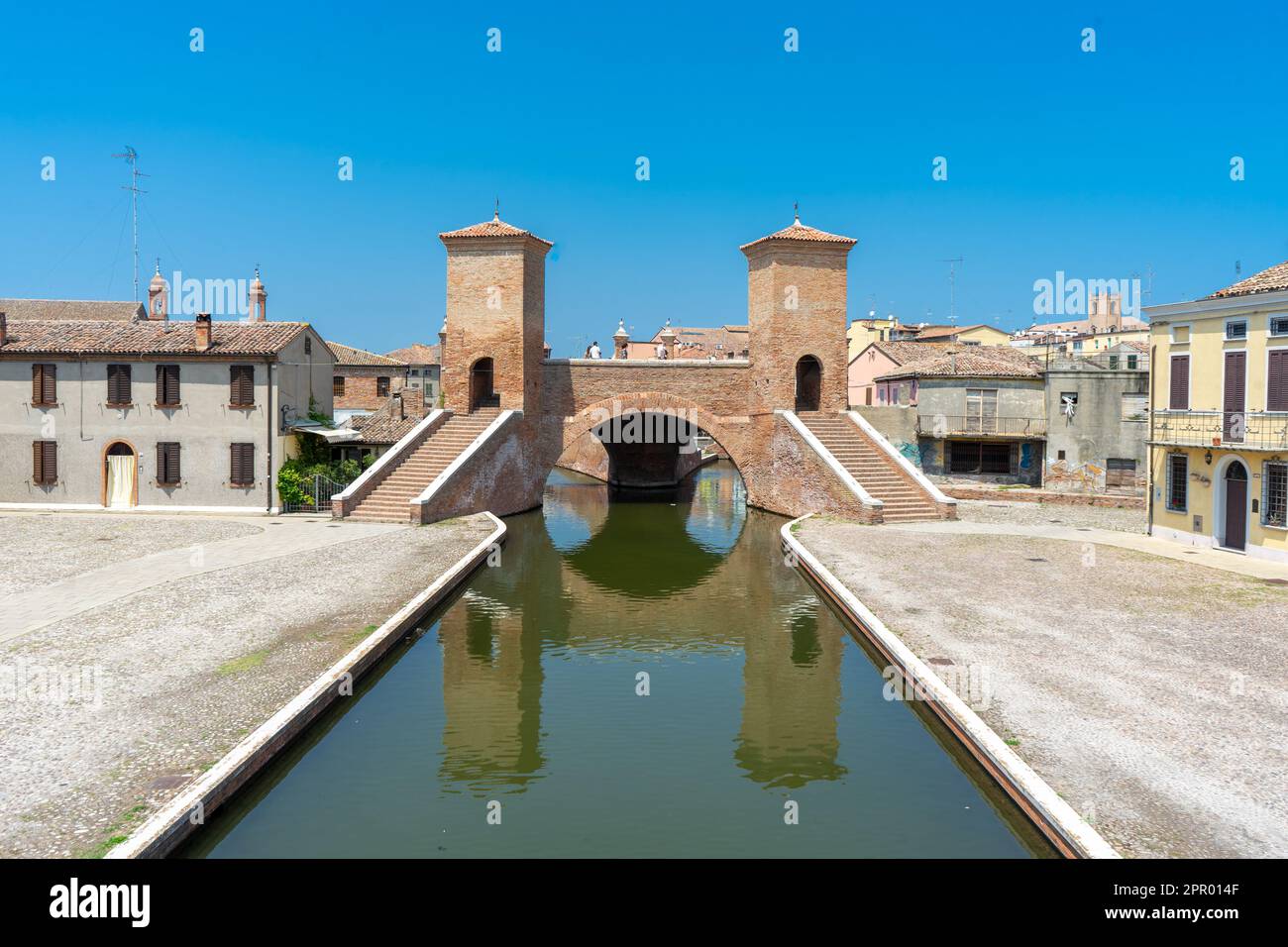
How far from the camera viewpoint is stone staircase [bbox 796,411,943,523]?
90.8 ft

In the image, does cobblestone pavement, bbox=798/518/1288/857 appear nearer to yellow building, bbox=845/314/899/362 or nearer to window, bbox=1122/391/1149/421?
window, bbox=1122/391/1149/421

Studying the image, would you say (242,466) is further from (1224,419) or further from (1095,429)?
(1095,429)

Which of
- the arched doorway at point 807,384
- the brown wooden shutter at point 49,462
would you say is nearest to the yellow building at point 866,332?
the arched doorway at point 807,384

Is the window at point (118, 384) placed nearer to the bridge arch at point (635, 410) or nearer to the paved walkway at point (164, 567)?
the paved walkway at point (164, 567)

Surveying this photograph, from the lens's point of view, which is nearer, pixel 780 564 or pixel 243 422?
pixel 780 564

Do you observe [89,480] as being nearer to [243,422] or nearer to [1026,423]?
[243,422]

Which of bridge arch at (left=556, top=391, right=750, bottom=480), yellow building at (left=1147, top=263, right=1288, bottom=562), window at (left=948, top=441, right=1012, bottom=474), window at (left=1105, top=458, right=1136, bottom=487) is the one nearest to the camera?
yellow building at (left=1147, top=263, right=1288, bottom=562)

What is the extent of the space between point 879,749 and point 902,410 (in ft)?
94.1

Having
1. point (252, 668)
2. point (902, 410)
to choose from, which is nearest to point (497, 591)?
point (252, 668)

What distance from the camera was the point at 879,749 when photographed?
10.8 metres

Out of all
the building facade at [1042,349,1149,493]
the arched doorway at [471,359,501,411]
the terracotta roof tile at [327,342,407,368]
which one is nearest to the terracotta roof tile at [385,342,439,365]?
A: the terracotta roof tile at [327,342,407,368]

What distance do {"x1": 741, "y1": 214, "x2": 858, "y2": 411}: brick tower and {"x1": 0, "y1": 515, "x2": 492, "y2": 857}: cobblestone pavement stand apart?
18131mm

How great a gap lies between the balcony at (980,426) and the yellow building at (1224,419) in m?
12.0

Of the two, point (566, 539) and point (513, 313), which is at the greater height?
point (513, 313)
